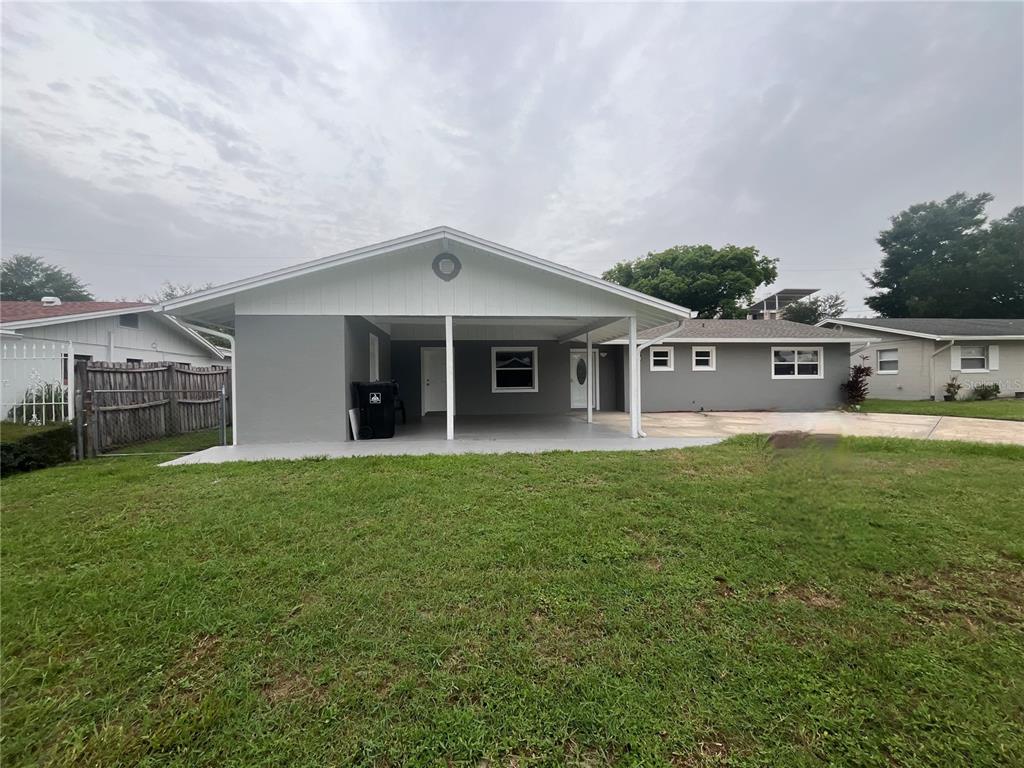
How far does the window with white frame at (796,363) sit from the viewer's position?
14867 mm

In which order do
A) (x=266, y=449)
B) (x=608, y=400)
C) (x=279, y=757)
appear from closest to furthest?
(x=279, y=757), (x=266, y=449), (x=608, y=400)

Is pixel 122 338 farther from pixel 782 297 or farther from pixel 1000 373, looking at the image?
pixel 782 297

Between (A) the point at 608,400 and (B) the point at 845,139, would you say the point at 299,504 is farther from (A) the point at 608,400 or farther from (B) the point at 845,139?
(B) the point at 845,139

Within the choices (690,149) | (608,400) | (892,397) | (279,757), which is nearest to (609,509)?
(279,757)

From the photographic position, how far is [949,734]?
1828 millimetres

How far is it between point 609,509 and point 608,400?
1165cm

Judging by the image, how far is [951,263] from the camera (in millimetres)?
29156

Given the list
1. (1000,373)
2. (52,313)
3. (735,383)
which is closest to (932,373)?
(1000,373)

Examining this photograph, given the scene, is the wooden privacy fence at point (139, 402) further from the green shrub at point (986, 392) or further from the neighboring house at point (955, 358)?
the green shrub at point (986, 392)

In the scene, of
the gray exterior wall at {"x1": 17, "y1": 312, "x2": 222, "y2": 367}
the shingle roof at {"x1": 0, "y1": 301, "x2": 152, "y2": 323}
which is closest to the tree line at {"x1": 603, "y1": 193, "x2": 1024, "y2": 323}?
the gray exterior wall at {"x1": 17, "y1": 312, "x2": 222, "y2": 367}

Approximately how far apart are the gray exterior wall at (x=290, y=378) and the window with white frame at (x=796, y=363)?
14.1 m

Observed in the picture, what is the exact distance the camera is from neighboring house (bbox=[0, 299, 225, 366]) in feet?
34.9

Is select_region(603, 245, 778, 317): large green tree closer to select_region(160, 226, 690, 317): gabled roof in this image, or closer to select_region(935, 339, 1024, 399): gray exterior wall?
select_region(935, 339, 1024, 399): gray exterior wall

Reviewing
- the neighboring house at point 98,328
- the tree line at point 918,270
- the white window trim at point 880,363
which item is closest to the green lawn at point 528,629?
the neighboring house at point 98,328
